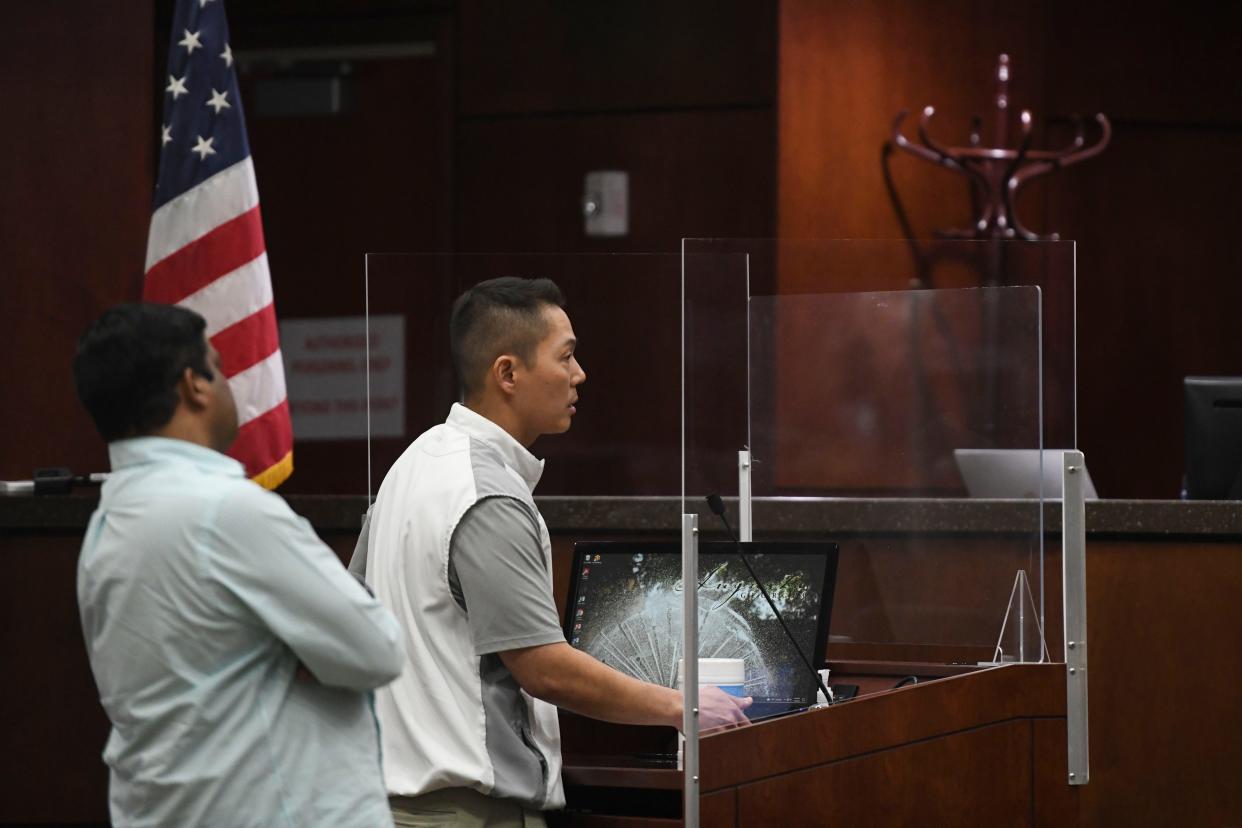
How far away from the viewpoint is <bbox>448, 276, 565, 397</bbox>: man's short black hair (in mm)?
2258

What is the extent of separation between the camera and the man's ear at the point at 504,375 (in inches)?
88.2

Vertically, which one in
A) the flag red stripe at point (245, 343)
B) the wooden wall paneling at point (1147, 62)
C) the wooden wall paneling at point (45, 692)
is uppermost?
the wooden wall paneling at point (1147, 62)

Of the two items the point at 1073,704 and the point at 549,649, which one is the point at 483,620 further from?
the point at 1073,704

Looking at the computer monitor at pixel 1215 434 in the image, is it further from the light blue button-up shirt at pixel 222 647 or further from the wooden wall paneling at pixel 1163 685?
the light blue button-up shirt at pixel 222 647

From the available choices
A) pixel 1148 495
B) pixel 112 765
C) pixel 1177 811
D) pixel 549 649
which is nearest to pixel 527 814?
pixel 549 649

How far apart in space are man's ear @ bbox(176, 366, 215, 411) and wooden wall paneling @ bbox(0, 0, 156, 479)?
2.64 metres

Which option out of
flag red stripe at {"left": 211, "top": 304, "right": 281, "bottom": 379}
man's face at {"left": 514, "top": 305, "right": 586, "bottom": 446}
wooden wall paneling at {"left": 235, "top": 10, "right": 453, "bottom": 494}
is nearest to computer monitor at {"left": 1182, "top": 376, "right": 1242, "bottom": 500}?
man's face at {"left": 514, "top": 305, "right": 586, "bottom": 446}

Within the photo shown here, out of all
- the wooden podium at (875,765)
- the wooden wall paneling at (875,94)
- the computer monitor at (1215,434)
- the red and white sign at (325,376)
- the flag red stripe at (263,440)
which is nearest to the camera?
the wooden podium at (875,765)

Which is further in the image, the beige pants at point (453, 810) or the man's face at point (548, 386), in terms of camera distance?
the man's face at point (548, 386)

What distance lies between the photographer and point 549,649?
2.04 metres

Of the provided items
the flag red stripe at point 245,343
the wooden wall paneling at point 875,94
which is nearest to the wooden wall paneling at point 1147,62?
the wooden wall paneling at point 875,94

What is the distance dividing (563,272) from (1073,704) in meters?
1.01

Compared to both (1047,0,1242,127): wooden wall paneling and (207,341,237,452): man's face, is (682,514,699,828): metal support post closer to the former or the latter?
(207,341,237,452): man's face

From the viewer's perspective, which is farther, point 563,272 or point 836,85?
point 836,85
